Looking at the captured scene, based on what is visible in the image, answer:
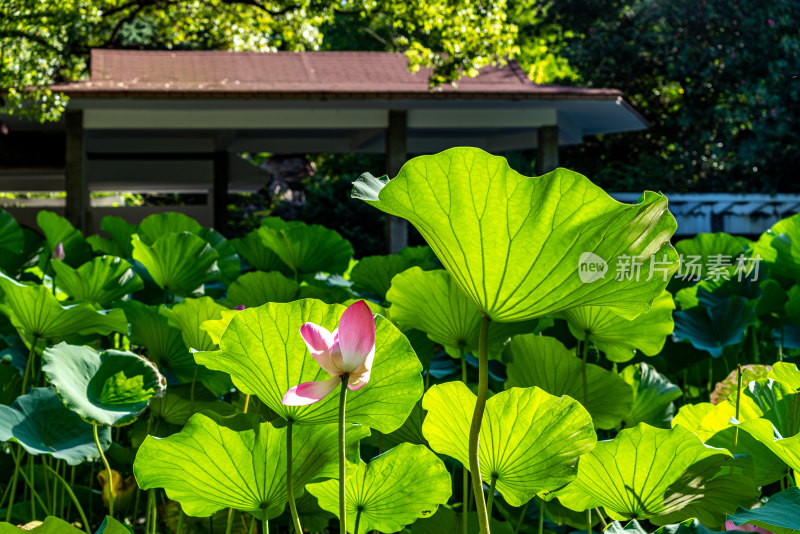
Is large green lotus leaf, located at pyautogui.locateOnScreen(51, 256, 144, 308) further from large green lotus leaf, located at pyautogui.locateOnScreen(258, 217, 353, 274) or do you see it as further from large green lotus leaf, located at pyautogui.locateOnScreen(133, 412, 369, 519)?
large green lotus leaf, located at pyautogui.locateOnScreen(133, 412, 369, 519)

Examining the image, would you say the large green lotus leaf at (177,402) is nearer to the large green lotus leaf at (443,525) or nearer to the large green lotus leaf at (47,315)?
the large green lotus leaf at (47,315)

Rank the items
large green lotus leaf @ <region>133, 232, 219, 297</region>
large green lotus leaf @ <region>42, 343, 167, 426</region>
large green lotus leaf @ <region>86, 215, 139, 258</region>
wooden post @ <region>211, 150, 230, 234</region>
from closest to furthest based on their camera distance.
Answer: large green lotus leaf @ <region>42, 343, 167, 426</region>, large green lotus leaf @ <region>133, 232, 219, 297</region>, large green lotus leaf @ <region>86, 215, 139, 258</region>, wooden post @ <region>211, 150, 230, 234</region>

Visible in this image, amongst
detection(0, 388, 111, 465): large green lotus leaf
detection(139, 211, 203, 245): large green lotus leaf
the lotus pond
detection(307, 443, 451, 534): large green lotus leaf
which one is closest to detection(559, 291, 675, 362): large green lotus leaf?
the lotus pond

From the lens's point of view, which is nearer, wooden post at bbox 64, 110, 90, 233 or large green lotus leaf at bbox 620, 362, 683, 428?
large green lotus leaf at bbox 620, 362, 683, 428

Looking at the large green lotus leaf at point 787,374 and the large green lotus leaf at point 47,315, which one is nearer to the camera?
the large green lotus leaf at point 787,374

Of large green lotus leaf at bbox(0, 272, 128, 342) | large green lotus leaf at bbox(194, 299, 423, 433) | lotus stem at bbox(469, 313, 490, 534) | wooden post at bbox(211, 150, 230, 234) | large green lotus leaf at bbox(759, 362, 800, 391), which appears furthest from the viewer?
wooden post at bbox(211, 150, 230, 234)

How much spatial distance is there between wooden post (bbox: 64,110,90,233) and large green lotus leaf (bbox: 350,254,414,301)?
6.37 m

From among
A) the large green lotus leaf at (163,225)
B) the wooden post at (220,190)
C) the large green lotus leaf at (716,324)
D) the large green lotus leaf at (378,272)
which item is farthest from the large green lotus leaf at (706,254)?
the wooden post at (220,190)

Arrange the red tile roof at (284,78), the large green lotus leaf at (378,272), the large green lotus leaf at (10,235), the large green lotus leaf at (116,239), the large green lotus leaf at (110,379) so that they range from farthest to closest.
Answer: the red tile roof at (284,78)
the large green lotus leaf at (116,239)
the large green lotus leaf at (10,235)
the large green lotus leaf at (378,272)
the large green lotus leaf at (110,379)

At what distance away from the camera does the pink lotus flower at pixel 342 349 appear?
0.52m

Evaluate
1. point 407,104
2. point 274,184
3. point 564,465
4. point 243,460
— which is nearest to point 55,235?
point 243,460

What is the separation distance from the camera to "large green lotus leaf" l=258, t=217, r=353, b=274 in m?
1.57

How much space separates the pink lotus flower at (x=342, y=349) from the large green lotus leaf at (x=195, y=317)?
18.6 inches

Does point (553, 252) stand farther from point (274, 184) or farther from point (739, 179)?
point (274, 184)
